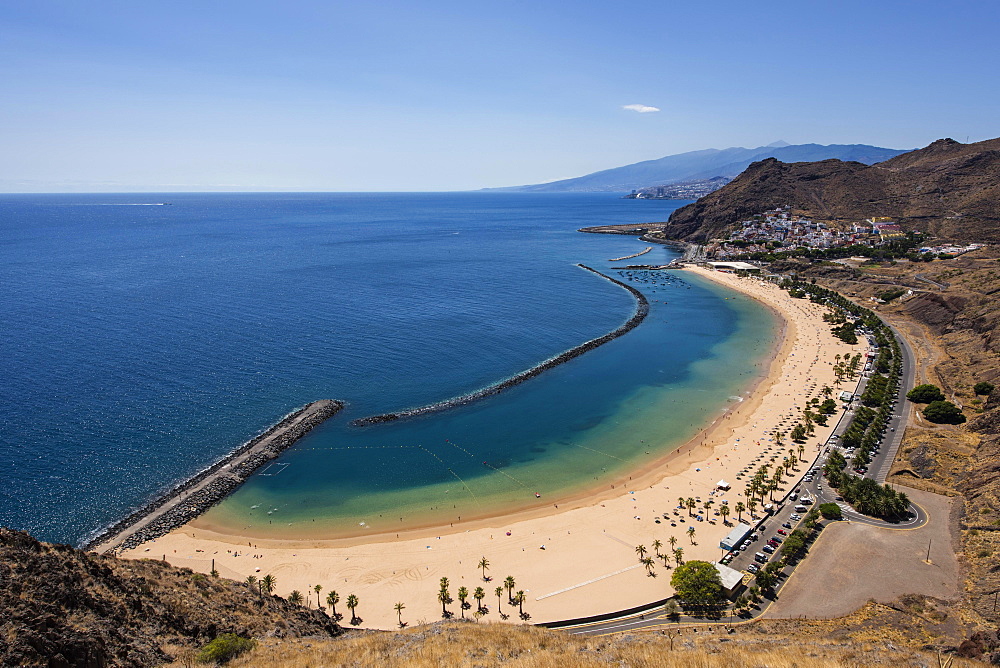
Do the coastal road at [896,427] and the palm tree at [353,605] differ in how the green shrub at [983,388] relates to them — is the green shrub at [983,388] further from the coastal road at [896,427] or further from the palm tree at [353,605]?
the palm tree at [353,605]

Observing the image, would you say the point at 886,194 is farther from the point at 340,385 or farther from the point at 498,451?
the point at 340,385

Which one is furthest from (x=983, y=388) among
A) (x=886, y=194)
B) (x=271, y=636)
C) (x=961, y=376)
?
(x=886, y=194)

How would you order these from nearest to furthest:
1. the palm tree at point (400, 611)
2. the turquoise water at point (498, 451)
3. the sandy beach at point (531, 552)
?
1. the palm tree at point (400, 611)
2. the sandy beach at point (531, 552)
3. the turquoise water at point (498, 451)

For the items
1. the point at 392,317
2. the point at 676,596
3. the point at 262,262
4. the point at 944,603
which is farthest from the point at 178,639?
the point at 262,262

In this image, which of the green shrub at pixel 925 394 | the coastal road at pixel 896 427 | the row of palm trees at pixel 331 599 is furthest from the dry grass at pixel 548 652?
the green shrub at pixel 925 394

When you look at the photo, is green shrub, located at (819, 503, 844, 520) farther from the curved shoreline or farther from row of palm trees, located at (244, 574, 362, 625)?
the curved shoreline

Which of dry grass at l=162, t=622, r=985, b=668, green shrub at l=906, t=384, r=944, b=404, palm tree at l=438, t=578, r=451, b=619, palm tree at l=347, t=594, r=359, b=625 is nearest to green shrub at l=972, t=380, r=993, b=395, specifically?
green shrub at l=906, t=384, r=944, b=404
